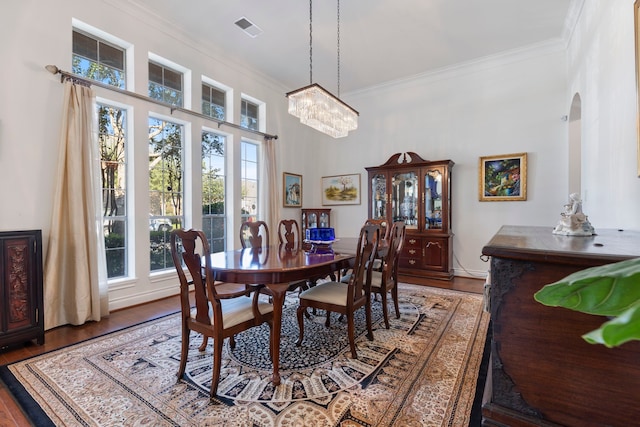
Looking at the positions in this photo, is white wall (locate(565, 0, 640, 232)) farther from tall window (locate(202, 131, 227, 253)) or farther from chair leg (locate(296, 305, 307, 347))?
tall window (locate(202, 131, 227, 253))

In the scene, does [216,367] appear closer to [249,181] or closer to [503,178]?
[249,181]

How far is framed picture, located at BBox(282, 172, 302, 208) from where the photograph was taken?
5621 mm

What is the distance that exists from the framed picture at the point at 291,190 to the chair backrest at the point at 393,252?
297 cm

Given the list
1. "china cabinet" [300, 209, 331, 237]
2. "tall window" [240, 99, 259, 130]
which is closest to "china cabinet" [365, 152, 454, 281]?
"china cabinet" [300, 209, 331, 237]

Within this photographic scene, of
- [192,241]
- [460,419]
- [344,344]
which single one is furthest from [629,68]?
[192,241]

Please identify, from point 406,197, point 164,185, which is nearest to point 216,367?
point 164,185

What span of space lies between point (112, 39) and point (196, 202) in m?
2.09

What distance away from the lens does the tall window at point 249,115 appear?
197 inches

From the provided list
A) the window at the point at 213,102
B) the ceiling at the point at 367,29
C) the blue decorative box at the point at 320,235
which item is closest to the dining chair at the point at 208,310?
the blue decorative box at the point at 320,235

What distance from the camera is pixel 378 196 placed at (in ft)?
17.5

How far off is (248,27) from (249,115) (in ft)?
5.07

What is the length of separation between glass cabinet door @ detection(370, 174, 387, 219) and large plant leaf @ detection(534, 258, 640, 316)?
15.8 ft

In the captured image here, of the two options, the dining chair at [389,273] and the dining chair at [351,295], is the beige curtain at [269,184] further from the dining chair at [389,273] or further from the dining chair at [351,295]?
the dining chair at [351,295]

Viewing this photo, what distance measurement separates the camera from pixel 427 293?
385 cm
